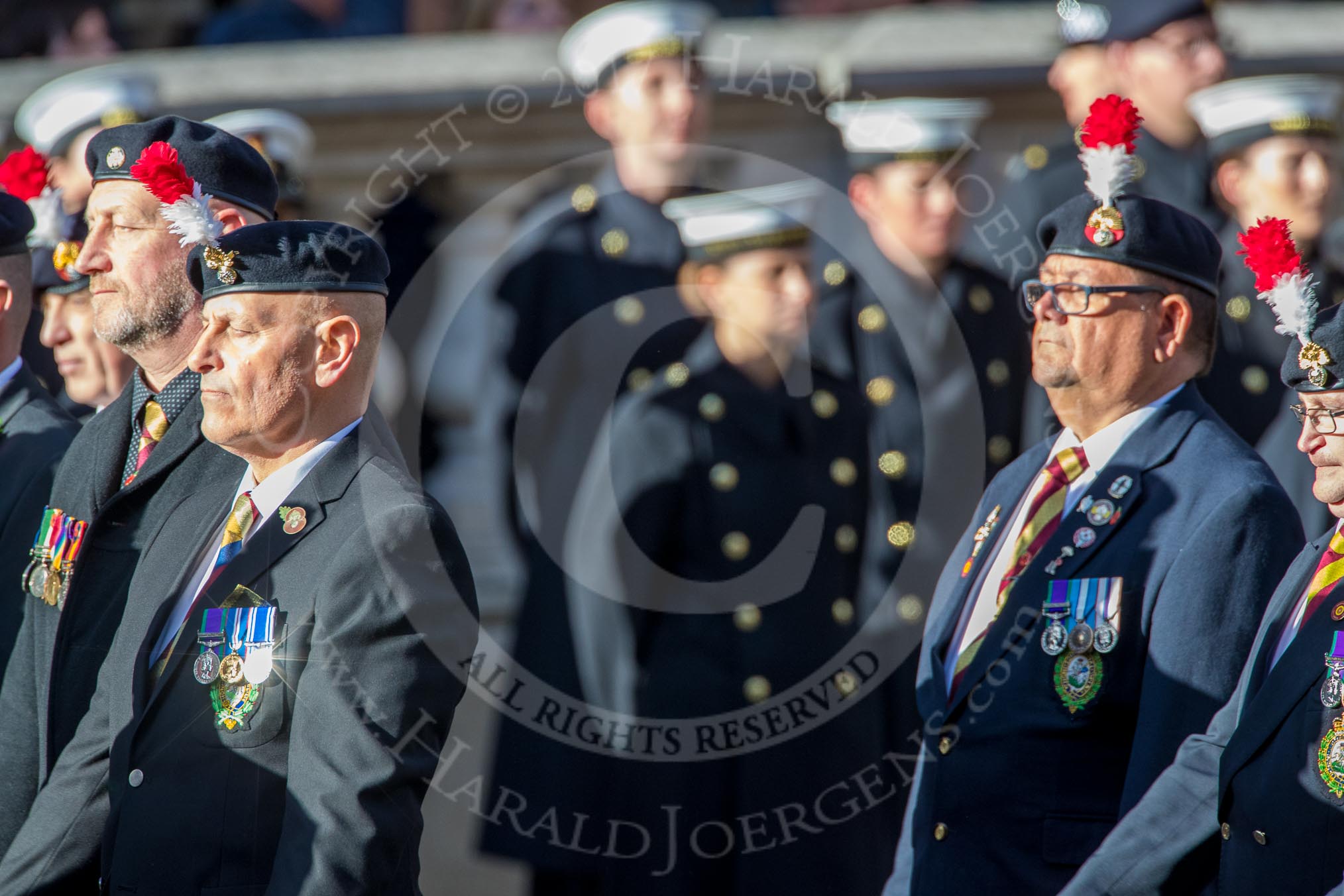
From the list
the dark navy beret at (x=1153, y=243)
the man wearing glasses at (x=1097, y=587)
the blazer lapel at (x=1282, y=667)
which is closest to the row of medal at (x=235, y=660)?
the man wearing glasses at (x=1097, y=587)

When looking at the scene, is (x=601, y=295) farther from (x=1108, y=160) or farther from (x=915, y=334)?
(x=1108, y=160)

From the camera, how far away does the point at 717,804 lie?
4.93 metres

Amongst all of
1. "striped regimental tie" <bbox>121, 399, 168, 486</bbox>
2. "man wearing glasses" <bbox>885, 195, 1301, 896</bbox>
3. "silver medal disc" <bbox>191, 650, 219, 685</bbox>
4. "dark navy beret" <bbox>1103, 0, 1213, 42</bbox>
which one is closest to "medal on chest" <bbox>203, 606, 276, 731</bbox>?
"silver medal disc" <bbox>191, 650, 219, 685</bbox>

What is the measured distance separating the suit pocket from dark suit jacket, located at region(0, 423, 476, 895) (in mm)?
1156

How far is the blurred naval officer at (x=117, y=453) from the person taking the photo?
3873 mm

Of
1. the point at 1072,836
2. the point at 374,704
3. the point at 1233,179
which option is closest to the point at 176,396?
the point at 374,704

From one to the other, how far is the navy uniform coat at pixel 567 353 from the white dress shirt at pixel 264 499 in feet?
5.51

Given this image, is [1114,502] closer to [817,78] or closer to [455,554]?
[455,554]

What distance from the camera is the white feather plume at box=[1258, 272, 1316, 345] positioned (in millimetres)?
3459

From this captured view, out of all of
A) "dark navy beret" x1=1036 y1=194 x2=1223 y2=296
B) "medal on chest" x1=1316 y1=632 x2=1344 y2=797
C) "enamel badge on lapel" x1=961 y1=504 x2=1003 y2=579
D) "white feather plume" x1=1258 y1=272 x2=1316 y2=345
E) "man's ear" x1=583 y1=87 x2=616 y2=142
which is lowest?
"medal on chest" x1=1316 y1=632 x2=1344 y2=797

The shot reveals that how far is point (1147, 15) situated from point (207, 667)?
329 centimetres

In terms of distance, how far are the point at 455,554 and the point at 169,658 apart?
527mm

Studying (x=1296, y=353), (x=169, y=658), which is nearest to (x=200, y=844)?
(x=169, y=658)

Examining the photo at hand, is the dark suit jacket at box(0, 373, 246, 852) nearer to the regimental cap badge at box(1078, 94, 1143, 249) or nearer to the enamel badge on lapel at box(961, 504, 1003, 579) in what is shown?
the enamel badge on lapel at box(961, 504, 1003, 579)
